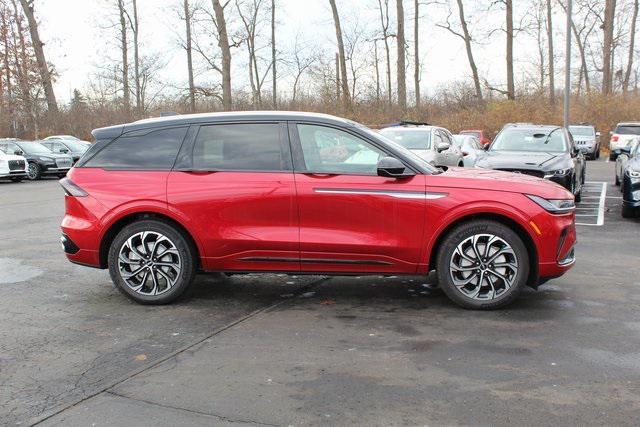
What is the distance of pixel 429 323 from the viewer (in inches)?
200

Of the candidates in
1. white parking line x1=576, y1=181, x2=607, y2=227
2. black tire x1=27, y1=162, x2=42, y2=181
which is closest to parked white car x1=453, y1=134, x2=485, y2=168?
white parking line x1=576, y1=181, x2=607, y2=227

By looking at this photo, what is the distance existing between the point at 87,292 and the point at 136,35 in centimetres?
4013

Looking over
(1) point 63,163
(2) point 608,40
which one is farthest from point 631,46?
(1) point 63,163

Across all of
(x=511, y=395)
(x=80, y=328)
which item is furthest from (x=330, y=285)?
(x=511, y=395)

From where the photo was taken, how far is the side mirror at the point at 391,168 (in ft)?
17.2

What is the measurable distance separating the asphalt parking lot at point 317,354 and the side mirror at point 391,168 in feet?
3.97

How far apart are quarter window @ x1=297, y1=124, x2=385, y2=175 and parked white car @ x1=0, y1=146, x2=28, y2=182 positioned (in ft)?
65.1

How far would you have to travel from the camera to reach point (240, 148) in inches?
224

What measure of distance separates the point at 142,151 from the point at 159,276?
1.21 m

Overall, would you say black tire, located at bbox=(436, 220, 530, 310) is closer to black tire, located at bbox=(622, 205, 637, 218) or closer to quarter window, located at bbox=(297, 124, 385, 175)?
quarter window, located at bbox=(297, 124, 385, 175)

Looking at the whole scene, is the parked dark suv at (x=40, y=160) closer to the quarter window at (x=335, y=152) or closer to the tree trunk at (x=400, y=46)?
the tree trunk at (x=400, y=46)

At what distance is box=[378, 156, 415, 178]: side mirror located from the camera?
207 inches

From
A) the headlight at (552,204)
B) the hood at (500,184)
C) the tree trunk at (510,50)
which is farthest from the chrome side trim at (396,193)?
the tree trunk at (510,50)

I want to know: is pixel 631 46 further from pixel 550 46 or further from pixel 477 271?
pixel 477 271
